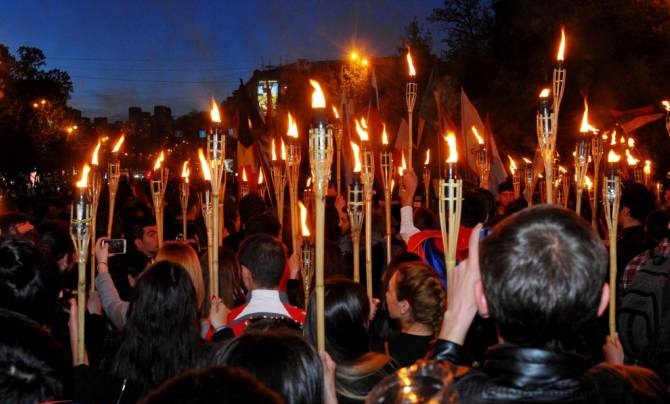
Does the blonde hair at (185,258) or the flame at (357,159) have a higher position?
the flame at (357,159)

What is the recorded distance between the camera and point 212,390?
1854 mm

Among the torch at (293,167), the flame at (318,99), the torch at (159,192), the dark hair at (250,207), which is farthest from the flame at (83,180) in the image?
the dark hair at (250,207)

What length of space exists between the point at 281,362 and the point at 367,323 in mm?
1929

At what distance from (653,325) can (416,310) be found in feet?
5.27

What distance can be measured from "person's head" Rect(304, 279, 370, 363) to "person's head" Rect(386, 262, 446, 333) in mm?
489

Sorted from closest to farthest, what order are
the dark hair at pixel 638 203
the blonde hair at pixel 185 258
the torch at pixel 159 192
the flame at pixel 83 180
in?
the blonde hair at pixel 185 258, the flame at pixel 83 180, the dark hair at pixel 638 203, the torch at pixel 159 192

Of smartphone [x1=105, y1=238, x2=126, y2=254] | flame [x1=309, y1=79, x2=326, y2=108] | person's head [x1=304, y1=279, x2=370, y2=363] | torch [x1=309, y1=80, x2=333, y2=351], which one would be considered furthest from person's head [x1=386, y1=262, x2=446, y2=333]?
smartphone [x1=105, y1=238, x2=126, y2=254]

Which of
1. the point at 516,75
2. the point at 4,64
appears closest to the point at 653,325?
the point at 516,75

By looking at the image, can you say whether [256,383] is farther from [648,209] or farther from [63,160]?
[63,160]

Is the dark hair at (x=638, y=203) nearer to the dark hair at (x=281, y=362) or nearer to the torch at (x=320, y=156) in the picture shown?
the torch at (x=320, y=156)

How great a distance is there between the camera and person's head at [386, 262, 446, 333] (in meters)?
5.00

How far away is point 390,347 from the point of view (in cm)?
507

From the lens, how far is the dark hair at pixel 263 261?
5.46 meters

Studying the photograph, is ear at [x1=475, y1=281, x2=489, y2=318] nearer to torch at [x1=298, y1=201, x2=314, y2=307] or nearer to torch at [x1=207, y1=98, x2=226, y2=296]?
torch at [x1=207, y1=98, x2=226, y2=296]
